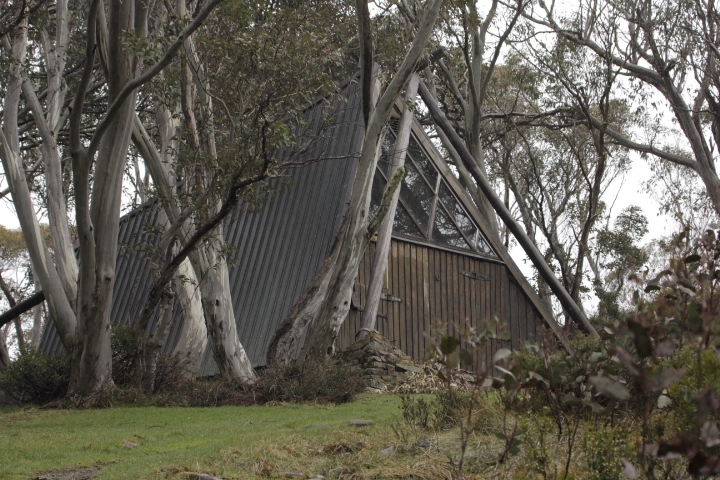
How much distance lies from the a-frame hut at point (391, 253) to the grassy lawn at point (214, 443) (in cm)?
382

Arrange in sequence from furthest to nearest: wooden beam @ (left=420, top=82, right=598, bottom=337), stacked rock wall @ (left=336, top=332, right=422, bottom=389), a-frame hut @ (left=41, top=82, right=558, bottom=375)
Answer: wooden beam @ (left=420, top=82, right=598, bottom=337), a-frame hut @ (left=41, top=82, right=558, bottom=375), stacked rock wall @ (left=336, top=332, right=422, bottom=389)

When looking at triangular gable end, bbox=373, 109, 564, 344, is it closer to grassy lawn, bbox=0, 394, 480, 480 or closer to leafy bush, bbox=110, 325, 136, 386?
leafy bush, bbox=110, 325, 136, 386

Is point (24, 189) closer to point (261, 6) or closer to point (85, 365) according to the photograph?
point (85, 365)

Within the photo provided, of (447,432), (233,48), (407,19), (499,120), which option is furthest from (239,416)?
(499,120)

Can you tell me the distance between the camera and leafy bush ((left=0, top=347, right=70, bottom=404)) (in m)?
11.3

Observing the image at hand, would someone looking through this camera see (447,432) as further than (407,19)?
No

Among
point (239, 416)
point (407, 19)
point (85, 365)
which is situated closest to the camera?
point (239, 416)

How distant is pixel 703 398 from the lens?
2066mm

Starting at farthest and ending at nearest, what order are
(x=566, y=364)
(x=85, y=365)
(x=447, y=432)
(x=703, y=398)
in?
(x=85, y=365) < (x=447, y=432) < (x=566, y=364) < (x=703, y=398)

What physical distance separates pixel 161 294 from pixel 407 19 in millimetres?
8641

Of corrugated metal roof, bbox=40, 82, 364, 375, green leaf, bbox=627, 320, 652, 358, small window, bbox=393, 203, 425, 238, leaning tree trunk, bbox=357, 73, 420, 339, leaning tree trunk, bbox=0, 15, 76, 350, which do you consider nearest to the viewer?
green leaf, bbox=627, 320, 652, 358

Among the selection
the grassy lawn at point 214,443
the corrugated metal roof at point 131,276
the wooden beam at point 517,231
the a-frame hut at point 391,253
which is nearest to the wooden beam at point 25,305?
the a-frame hut at point 391,253

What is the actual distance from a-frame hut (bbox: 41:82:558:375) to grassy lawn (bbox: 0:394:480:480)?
382 cm

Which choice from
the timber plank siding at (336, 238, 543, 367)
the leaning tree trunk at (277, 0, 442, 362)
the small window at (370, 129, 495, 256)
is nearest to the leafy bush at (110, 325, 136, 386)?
the leaning tree trunk at (277, 0, 442, 362)
